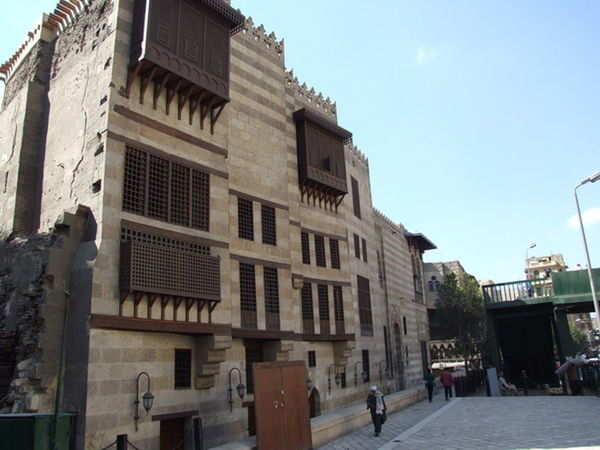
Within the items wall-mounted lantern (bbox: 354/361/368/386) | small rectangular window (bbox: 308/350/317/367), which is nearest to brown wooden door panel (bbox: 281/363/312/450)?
small rectangular window (bbox: 308/350/317/367)

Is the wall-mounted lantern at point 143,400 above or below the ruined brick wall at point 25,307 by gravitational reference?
below

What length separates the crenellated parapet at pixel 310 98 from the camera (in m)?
22.2

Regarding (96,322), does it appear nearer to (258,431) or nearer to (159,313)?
(159,313)

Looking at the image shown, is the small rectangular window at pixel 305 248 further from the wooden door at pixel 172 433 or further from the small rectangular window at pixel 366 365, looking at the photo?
the wooden door at pixel 172 433

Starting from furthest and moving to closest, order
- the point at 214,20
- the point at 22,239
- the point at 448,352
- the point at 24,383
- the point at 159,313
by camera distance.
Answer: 1. the point at 448,352
2. the point at 214,20
3. the point at 22,239
4. the point at 159,313
5. the point at 24,383

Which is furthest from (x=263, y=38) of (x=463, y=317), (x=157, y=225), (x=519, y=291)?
(x=463, y=317)

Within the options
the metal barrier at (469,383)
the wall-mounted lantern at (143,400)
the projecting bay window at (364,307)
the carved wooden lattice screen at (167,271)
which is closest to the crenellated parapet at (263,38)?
the carved wooden lattice screen at (167,271)

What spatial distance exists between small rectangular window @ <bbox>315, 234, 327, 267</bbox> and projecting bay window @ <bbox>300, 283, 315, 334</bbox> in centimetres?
141

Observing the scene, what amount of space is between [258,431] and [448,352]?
47298mm

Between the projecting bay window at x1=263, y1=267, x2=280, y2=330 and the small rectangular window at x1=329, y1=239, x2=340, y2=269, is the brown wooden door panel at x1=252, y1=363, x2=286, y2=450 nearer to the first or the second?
the projecting bay window at x1=263, y1=267, x2=280, y2=330

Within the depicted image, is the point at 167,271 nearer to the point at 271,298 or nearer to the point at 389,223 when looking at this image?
the point at 271,298

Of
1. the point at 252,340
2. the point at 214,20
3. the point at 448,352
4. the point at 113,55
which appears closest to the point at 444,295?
the point at 448,352

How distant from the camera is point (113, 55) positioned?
13227mm

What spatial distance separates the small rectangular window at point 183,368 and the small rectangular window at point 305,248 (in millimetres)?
7729
